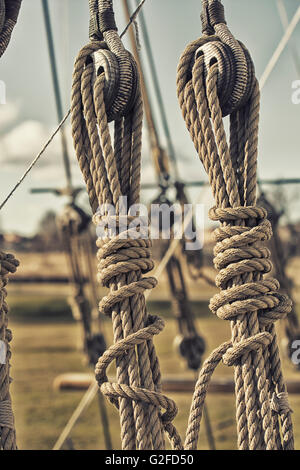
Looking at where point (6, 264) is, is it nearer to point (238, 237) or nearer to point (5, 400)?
point (5, 400)

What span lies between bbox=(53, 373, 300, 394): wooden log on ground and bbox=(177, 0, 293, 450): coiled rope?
2.17 m

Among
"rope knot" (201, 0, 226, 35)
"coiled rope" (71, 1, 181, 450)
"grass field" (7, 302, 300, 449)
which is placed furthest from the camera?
"grass field" (7, 302, 300, 449)

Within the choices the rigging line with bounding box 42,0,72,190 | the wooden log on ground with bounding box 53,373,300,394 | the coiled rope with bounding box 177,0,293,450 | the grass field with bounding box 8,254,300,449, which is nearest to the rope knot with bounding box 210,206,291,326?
the coiled rope with bounding box 177,0,293,450

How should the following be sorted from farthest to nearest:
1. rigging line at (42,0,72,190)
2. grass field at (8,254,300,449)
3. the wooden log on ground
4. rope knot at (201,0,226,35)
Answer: grass field at (8,254,300,449) < the wooden log on ground < rigging line at (42,0,72,190) < rope knot at (201,0,226,35)

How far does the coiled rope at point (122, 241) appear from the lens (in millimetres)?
828

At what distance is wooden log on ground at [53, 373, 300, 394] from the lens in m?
2.95

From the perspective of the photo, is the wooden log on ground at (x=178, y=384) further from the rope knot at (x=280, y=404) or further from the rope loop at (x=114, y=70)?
the rope loop at (x=114, y=70)

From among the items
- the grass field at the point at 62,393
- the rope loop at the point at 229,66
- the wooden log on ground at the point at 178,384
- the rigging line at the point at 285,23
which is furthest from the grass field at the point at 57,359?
the rope loop at the point at 229,66

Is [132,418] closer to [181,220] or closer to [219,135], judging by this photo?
[219,135]

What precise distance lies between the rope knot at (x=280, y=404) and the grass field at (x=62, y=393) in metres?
2.71

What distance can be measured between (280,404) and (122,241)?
0.33 m

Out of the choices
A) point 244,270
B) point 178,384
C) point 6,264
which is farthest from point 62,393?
point 244,270

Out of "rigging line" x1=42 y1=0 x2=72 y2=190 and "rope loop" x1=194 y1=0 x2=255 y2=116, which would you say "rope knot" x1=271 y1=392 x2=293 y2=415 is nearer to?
"rope loop" x1=194 y1=0 x2=255 y2=116

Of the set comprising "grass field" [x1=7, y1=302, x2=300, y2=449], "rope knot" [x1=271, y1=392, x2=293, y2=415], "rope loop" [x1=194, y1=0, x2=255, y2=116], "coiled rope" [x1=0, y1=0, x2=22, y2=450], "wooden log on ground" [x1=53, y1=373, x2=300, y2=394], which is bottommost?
"grass field" [x1=7, y1=302, x2=300, y2=449]
